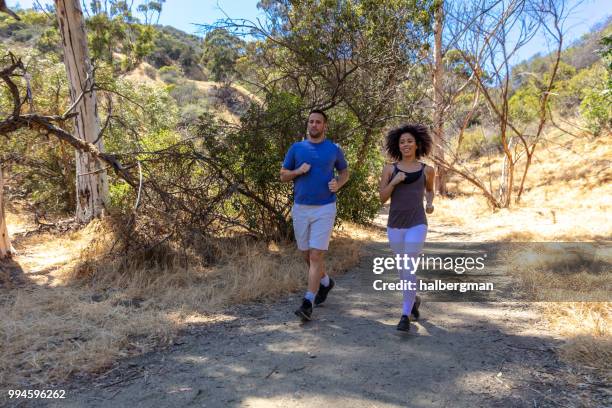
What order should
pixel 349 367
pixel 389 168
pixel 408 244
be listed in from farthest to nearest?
pixel 389 168
pixel 408 244
pixel 349 367

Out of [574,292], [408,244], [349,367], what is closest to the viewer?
[349,367]

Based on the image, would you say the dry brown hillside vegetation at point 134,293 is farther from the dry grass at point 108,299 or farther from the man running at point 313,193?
the man running at point 313,193

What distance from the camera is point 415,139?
3955mm

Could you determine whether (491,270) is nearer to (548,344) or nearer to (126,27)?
(548,344)

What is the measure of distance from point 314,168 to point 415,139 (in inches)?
37.3

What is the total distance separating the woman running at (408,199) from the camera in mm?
3785

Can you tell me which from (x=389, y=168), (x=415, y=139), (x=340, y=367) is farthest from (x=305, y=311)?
(x=415, y=139)

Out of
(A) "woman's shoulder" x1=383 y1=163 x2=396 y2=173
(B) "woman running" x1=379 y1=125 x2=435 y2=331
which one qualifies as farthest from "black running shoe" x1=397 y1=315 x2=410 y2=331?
(A) "woman's shoulder" x1=383 y1=163 x2=396 y2=173

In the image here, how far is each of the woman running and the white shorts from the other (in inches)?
21.1

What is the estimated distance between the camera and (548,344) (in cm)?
358

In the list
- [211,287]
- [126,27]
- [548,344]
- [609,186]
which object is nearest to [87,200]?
[211,287]

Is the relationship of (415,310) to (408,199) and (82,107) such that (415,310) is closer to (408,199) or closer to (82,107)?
(408,199)

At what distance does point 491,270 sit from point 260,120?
4202 millimetres

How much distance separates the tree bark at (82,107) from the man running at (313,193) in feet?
17.3
